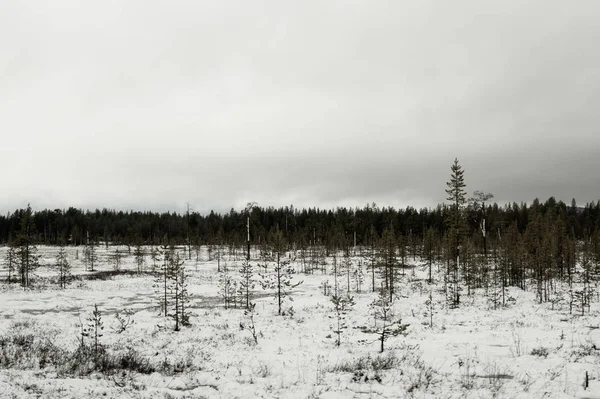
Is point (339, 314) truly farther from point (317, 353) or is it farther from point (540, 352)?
point (540, 352)

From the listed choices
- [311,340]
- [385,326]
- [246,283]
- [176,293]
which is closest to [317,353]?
[311,340]

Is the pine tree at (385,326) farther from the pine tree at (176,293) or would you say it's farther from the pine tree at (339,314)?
the pine tree at (176,293)

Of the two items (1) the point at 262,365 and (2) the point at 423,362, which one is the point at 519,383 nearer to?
(2) the point at 423,362

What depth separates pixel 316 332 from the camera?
21125 mm

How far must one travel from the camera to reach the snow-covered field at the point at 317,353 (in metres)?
10.3

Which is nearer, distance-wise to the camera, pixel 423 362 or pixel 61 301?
pixel 423 362

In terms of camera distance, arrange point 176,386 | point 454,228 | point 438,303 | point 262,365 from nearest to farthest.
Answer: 1. point 176,386
2. point 262,365
3. point 438,303
4. point 454,228

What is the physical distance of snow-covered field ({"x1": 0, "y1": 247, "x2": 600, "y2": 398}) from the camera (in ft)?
33.7

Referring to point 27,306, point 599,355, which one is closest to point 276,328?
point 599,355

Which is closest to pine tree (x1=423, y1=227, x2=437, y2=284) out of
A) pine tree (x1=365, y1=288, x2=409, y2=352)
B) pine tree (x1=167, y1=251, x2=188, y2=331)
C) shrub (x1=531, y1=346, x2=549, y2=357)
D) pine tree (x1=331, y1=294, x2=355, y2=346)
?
pine tree (x1=331, y1=294, x2=355, y2=346)

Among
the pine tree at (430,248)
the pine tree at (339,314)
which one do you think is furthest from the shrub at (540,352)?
the pine tree at (430,248)

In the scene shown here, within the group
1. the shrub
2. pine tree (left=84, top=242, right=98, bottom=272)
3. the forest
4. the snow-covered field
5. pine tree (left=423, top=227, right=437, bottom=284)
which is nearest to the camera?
the snow-covered field

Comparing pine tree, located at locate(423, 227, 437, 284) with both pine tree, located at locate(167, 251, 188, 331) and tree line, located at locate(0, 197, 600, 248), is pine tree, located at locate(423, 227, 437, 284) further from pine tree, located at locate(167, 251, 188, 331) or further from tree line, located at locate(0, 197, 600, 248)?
tree line, located at locate(0, 197, 600, 248)

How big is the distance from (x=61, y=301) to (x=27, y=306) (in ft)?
9.74
